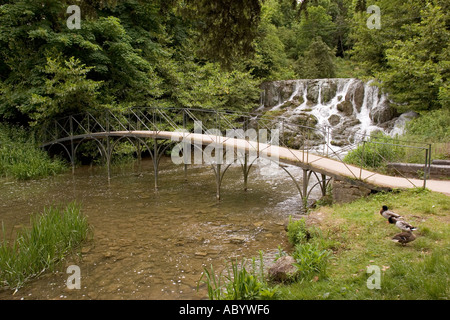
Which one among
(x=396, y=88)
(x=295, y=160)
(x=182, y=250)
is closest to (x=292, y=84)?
(x=396, y=88)

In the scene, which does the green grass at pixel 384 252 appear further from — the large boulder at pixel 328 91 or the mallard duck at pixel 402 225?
the large boulder at pixel 328 91

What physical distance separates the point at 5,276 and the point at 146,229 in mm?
3332

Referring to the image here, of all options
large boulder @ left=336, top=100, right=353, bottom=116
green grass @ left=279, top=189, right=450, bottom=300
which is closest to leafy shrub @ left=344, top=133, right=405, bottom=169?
green grass @ left=279, top=189, right=450, bottom=300

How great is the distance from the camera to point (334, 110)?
65.4ft

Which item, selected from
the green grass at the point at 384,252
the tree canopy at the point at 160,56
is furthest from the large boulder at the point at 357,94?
the green grass at the point at 384,252

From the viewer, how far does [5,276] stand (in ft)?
17.7

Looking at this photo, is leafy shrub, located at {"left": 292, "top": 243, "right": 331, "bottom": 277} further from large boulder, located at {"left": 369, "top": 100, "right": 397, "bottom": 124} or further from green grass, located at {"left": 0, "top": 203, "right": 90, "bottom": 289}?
large boulder, located at {"left": 369, "top": 100, "right": 397, "bottom": 124}

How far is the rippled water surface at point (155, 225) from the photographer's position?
18.2 feet

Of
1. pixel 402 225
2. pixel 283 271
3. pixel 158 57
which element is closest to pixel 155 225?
pixel 283 271

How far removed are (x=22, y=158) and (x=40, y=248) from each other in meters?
11.5

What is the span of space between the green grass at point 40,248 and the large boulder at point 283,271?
13.9 feet

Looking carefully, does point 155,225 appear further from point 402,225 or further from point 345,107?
point 345,107

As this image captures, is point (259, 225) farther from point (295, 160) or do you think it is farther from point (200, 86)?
point (200, 86)
